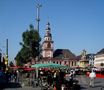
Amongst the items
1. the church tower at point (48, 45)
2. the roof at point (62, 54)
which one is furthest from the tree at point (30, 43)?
the roof at point (62, 54)

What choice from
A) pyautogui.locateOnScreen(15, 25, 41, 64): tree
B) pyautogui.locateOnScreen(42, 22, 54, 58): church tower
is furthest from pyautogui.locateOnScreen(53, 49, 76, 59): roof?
pyautogui.locateOnScreen(15, 25, 41, 64): tree

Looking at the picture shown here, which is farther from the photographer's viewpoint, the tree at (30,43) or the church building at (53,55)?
the church building at (53,55)

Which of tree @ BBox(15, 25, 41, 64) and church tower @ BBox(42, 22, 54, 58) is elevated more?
church tower @ BBox(42, 22, 54, 58)

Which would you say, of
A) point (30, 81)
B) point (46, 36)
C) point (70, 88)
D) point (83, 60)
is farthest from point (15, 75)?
point (46, 36)

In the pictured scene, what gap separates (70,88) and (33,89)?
5200 mm

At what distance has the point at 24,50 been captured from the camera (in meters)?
89.6

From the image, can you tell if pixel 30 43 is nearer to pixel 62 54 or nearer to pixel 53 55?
pixel 53 55

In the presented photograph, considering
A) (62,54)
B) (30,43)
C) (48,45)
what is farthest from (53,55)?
(30,43)

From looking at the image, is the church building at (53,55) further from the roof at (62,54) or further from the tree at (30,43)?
the tree at (30,43)

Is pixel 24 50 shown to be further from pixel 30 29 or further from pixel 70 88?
pixel 70 88

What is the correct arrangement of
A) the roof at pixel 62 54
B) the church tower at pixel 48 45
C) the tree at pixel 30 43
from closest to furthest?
the tree at pixel 30 43, the church tower at pixel 48 45, the roof at pixel 62 54

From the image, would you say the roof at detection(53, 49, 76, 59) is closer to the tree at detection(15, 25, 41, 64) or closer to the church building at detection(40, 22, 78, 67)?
the church building at detection(40, 22, 78, 67)

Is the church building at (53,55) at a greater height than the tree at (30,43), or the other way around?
the church building at (53,55)

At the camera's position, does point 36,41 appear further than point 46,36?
No
